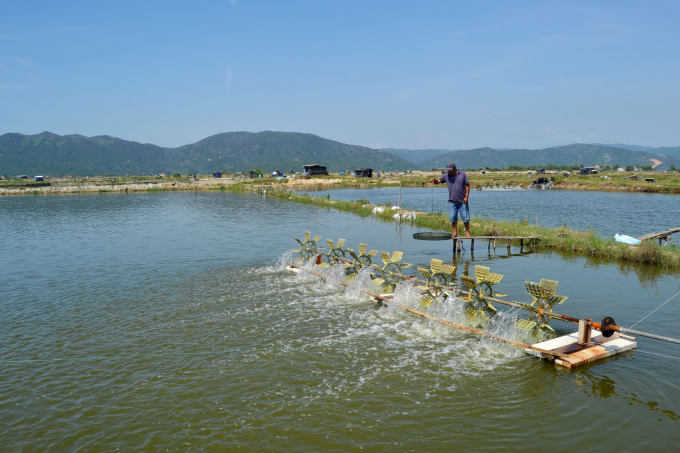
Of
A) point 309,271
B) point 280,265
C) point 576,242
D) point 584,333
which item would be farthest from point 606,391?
point 576,242

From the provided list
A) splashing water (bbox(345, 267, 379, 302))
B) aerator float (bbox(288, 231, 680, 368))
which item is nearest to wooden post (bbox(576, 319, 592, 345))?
aerator float (bbox(288, 231, 680, 368))

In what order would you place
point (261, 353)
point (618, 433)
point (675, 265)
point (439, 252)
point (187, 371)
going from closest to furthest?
point (618, 433) → point (187, 371) → point (261, 353) → point (675, 265) → point (439, 252)

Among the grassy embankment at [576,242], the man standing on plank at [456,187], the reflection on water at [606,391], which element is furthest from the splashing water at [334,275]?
the grassy embankment at [576,242]

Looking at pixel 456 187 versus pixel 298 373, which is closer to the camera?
pixel 298 373

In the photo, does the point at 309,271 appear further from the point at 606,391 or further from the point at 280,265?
the point at 606,391

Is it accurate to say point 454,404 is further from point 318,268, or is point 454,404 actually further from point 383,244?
point 383,244

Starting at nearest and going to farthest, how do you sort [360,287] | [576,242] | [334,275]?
[360,287] → [334,275] → [576,242]

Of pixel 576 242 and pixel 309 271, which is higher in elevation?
pixel 576 242

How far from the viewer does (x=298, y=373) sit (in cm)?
902

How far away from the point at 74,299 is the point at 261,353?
8.70 metres

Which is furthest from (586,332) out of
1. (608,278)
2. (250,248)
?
(250,248)

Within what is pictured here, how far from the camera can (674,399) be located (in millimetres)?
7793

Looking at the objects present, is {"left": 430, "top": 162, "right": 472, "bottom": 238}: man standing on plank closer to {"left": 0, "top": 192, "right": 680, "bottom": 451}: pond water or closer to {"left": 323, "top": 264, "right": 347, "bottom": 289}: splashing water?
{"left": 0, "top": 192, "right": 680, "bottom": 451}: pond water

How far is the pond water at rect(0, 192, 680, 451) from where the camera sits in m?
6.99
